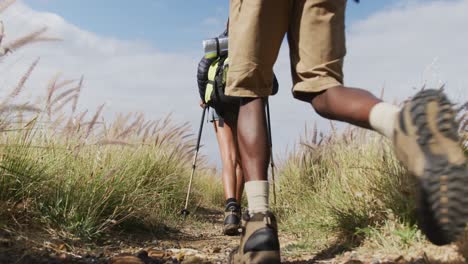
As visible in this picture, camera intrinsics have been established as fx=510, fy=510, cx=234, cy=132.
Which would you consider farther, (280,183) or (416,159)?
(280,183)

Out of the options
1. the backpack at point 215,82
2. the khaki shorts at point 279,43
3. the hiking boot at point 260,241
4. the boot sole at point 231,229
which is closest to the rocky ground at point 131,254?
the boot sole at point 231,229

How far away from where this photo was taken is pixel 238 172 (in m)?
4.16

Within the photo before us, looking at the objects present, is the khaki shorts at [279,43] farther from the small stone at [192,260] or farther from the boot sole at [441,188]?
the small stone at [192,260]

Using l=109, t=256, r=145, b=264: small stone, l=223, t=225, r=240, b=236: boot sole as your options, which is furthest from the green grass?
l=109, t=256, r=145, b=264: small stone

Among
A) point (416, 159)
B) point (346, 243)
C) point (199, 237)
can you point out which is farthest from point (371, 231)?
point (199, 237)

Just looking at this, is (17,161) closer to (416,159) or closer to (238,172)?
(238,172)

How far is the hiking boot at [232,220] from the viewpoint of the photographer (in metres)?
3.73

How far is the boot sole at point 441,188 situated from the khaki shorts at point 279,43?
657mm

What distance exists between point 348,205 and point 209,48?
5.99ft

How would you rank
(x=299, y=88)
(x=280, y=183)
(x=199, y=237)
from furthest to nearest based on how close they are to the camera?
(x=280, y=183) → (x=199, y=237) → (x=299, y=88)

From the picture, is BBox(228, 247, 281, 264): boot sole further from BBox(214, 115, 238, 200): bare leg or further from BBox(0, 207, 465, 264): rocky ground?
BBox(214, 115, 238, 200): bare leg

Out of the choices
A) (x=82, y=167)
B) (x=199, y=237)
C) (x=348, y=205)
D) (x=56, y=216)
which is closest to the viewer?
(x=56, y=216)

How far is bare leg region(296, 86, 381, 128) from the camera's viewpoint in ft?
6.44

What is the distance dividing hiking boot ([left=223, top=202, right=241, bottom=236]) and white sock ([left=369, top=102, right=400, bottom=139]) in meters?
2.01
